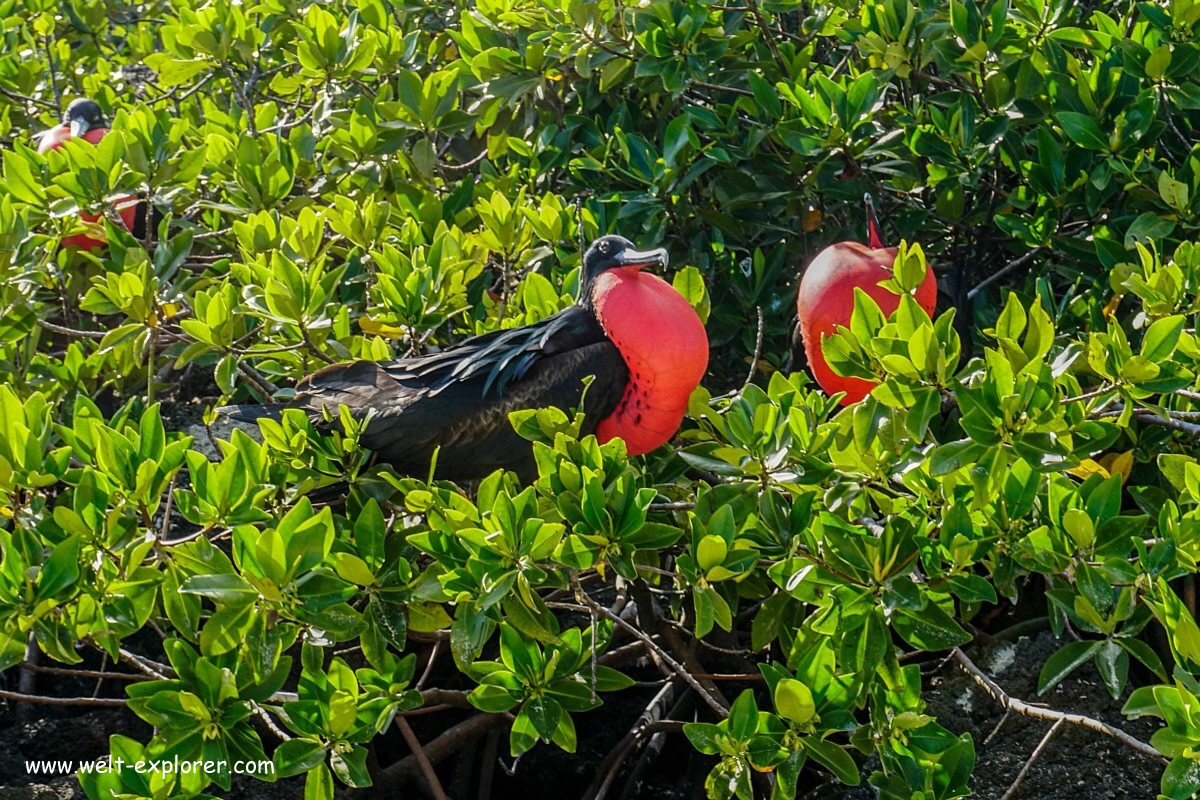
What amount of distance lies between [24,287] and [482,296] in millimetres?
837

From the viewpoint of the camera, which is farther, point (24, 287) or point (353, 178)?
point (353, 178)

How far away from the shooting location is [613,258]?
2.15 m

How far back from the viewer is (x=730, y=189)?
8.63 ft

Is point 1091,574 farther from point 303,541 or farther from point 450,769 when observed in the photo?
point 450,769

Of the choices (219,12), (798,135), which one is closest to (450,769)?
(798,135)

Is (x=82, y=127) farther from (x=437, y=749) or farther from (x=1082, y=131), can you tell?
(x=1082, y=131)

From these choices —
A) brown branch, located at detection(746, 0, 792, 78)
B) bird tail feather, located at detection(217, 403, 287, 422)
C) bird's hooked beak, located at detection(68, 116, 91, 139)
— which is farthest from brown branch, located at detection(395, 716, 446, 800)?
bird's hooked beak, located at detection(68, 116, 91, 139)

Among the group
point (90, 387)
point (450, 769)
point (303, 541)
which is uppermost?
point (303, 541)

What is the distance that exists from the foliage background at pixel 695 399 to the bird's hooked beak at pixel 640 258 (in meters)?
0.22

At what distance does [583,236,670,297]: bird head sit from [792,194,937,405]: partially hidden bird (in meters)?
0.31

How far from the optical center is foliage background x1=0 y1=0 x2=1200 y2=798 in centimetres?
162

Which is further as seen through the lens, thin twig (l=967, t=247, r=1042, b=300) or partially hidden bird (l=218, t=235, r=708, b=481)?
thin twig (l=967, t=247, r=1042, b=300)

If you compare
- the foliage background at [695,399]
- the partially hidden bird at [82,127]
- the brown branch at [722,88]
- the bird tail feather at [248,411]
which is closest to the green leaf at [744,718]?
the foliage background at [695,399]

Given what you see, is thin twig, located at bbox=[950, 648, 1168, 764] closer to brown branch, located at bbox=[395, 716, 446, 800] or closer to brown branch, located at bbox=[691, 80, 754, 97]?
brown branch, located at bbox=[395, 716, 446, 800]
